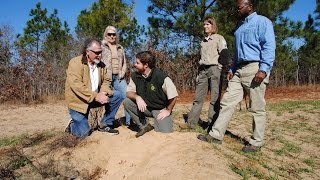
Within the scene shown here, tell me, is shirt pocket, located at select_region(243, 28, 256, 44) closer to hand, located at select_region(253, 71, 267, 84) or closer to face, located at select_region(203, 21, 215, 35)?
hand, located at select_region(253, 71, 267, 84)

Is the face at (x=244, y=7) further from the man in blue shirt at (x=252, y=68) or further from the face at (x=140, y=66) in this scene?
the face at (x=140, y=66)

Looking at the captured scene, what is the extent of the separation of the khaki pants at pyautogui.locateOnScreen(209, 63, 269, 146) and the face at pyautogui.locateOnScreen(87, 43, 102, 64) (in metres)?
1.84

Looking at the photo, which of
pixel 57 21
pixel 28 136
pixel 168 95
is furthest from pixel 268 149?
pixel 57 21

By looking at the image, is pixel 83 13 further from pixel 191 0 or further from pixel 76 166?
pixel 76 166

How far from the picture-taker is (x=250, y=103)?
4.93m

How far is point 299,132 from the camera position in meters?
6.88

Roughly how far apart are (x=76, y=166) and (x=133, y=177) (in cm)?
102

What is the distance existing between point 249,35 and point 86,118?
2514 millimetres

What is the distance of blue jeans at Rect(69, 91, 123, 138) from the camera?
5510 millimetres

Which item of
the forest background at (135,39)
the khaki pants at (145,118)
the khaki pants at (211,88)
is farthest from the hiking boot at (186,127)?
the forest background at (135,39)

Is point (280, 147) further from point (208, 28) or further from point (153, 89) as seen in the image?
point (208, 28)

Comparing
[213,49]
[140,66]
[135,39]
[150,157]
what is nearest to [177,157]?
[150,157]

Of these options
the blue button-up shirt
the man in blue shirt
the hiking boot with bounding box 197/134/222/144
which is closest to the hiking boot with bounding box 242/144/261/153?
the man in blue shirt

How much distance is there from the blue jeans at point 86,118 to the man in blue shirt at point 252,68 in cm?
146
